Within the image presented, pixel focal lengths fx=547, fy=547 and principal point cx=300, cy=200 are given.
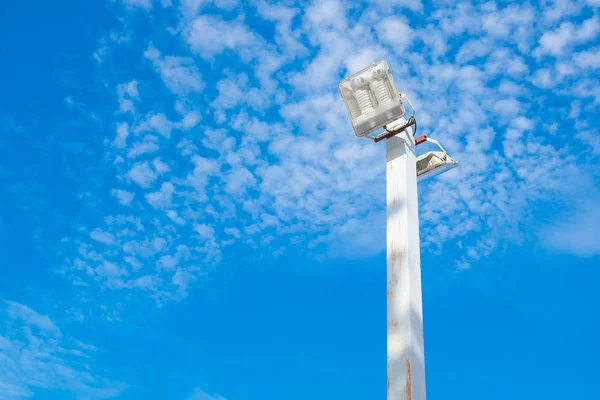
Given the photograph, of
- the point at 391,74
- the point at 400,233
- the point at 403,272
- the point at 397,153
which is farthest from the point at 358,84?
the point at 403,272

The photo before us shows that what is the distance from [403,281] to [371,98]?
4.58ft

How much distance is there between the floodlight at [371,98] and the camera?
3695 mm

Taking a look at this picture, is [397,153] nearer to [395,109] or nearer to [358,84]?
[395,109]

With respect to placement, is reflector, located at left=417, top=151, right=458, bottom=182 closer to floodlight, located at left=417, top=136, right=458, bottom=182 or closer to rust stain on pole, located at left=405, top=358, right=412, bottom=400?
floodlight, located at left=417, top=136, right=458, bottom=182

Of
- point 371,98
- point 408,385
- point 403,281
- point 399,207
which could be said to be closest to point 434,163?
point 371,98

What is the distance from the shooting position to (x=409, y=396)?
2.72 m

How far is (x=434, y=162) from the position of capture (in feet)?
13.3

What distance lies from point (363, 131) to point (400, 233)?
2.96 ft

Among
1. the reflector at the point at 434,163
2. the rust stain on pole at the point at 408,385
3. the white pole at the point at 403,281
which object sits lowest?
the rust stain on pole at the point at 408,385

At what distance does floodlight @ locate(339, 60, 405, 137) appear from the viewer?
3695mm

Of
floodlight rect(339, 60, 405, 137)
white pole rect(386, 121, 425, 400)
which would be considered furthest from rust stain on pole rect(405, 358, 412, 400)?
floodlight rect(339, 60, 405, 137)

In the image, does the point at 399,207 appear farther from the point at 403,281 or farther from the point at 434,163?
the point at 434,163

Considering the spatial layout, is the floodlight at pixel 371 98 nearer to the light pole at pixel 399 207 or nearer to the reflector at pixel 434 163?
the light pole at pixel 399 207

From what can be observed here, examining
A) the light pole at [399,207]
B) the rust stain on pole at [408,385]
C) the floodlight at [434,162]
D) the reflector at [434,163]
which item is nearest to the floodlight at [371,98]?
the light pole at [399,207]
